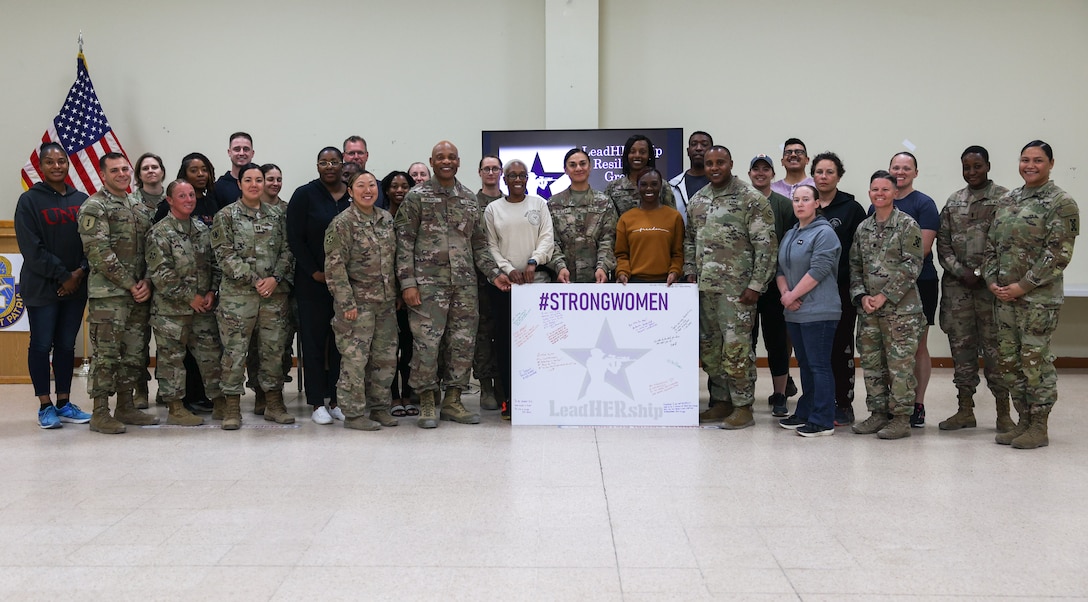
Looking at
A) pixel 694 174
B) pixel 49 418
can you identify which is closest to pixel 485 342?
pixel 694 174

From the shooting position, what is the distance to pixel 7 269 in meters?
7.20

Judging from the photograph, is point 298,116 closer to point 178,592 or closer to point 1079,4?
point 178,592

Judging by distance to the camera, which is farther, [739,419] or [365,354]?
[739,419]

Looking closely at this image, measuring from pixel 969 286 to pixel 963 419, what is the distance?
802 millimetres

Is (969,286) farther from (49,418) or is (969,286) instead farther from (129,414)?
(49,418)

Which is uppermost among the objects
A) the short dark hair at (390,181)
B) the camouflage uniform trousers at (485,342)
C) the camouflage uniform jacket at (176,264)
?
the short dark hair at (390,181)

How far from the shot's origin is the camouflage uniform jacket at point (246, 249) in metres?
5.14

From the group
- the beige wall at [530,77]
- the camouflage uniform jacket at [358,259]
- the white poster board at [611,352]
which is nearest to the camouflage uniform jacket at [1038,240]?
the white poster board at [611,352]

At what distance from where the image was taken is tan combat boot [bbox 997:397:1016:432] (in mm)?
5066

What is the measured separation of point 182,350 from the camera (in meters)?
5.30

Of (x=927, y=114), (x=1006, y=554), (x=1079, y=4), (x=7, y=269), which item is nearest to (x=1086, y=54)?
(x=1079, y=4)

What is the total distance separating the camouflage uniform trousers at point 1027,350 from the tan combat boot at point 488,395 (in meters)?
3.01

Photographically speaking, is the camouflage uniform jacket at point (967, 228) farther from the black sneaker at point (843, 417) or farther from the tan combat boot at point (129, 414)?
the tan combat boot at point (129, 414)

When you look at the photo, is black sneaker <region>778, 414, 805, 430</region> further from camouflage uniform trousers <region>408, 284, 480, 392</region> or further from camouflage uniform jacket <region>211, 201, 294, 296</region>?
camouflage uniform jacket <region>211, 201, 294, 296</region>
